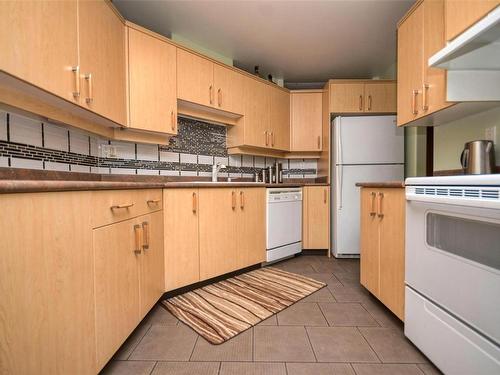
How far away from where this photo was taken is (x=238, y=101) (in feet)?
9.09

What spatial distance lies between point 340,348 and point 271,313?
507 millimetres

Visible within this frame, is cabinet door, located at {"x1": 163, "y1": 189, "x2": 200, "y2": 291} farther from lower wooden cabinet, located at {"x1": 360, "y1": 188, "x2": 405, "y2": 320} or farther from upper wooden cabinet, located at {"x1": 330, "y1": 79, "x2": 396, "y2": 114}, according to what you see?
upper wooden cabinet, located at {"x1": 330, "y1": 79, "x2": 396, "y2": 114}

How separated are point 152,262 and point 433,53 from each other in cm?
222

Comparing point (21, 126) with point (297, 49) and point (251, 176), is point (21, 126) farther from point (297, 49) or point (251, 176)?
point (297, 49)

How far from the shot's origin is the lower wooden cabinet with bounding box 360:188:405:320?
150 cm

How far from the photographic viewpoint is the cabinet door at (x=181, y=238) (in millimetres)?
1905

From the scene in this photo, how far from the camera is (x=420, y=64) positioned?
1.66 meters

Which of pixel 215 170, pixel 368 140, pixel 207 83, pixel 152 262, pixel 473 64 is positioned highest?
pixel 207 83

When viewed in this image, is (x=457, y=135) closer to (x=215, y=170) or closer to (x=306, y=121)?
(x=306, y=121)

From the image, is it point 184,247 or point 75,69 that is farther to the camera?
point 184,247

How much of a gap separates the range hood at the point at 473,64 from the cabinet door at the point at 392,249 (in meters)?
0.63

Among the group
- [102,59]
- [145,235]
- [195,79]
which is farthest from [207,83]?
[145,235]

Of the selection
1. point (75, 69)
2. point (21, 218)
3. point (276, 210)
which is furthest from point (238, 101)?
point (21, 218)

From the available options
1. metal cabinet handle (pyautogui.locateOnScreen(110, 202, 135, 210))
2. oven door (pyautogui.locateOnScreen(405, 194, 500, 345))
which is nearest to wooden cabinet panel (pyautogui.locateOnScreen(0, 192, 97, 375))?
metal cabinet handle (pyautogui.locateOnScreen(110, 202, 135, 210))
